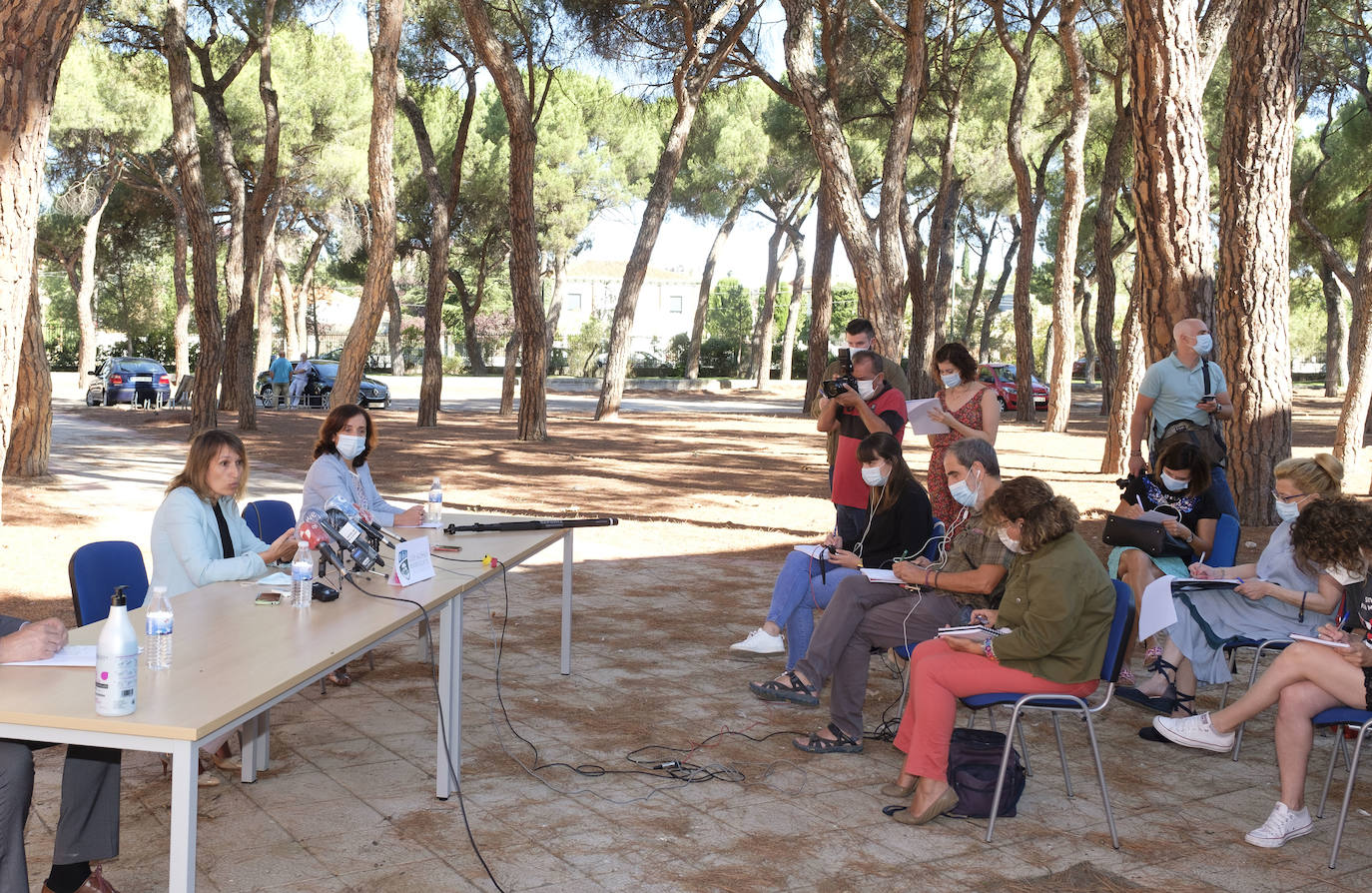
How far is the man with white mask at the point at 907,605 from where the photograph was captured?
4578 mm

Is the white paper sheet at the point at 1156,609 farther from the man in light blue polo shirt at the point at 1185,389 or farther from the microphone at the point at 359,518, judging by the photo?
the microphone at the point at 359,518

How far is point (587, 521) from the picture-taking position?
5.33m

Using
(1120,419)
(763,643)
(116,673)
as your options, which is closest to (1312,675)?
(763,643)

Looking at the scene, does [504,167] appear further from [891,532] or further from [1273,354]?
[891,532]

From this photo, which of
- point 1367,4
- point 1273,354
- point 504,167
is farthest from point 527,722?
point 504,167

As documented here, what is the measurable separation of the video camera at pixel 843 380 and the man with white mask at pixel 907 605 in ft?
6.16

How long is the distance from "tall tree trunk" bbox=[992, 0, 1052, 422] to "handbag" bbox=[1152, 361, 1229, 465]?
1370 cm

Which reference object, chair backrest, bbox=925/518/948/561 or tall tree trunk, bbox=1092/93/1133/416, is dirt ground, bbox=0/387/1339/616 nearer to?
tall tree trunk, bbox=1092/93/1133/416

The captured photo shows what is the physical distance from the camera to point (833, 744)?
4.59 metres

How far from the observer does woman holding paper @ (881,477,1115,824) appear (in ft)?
12.7

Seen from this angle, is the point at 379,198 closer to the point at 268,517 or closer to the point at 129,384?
the point at 268,517

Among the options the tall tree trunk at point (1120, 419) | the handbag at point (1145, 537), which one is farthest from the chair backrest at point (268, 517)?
the tall tree trunk at point (1120, 419)

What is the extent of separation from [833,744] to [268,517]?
260cm

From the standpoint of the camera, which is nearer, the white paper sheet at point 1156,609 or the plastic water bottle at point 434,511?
the white paper sheet at point 1156,609
